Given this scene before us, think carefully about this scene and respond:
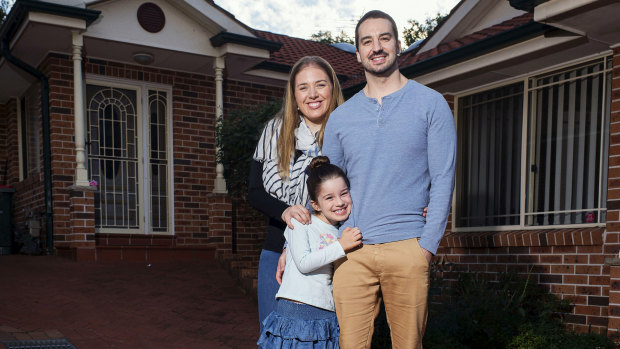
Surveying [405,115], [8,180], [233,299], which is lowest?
[233,299]

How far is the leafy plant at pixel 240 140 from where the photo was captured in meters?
7.85

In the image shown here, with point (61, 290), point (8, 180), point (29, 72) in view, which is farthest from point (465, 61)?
point (8, 180)

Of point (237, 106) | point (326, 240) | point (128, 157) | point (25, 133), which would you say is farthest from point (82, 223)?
point (326, 240)

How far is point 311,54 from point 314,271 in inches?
373

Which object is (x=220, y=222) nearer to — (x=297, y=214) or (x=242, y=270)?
(x=242, y=270)

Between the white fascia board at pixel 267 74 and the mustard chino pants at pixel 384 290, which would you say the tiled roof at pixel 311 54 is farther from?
the mustard chino pants at pixel 384 290

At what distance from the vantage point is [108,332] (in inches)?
217

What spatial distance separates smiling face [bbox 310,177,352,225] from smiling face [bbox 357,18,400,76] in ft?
1.59

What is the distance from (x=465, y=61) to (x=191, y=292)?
14.2ft

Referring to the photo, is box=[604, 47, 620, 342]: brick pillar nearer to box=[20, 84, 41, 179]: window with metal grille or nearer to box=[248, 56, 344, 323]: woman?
box=[248, 56, 344, 323]: woman

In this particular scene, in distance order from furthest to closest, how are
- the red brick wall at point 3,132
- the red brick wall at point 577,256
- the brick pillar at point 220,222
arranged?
the red brick wall at point 3,132
the brick pillar at point 220,222
the red brick wall at point 577,256

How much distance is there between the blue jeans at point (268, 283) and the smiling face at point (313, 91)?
25.9 inches

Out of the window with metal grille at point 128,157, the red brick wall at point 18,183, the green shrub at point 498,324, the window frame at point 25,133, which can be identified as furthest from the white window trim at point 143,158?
the green shrub at point 498,324

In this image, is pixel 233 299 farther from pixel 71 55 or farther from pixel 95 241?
pixel 71 55
